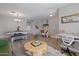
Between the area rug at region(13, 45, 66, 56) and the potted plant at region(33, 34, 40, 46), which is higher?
the potted plant at region(33, 34, 40, 46)

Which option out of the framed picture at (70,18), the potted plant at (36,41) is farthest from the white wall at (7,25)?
the framed picture at (70,18)

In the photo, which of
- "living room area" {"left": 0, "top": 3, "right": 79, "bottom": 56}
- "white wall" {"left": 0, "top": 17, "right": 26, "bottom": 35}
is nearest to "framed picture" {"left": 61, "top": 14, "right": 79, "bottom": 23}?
"living room area" {"left": 0, "top": 3, "right": 79, "bottom": 56}

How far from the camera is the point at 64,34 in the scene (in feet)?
6.11

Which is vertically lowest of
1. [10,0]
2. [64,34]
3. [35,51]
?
[35,51]

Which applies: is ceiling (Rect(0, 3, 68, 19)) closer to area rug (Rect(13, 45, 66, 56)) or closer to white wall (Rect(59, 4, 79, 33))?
white wall (Rect(59, 4, 79, 33))

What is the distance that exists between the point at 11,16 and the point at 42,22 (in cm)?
42

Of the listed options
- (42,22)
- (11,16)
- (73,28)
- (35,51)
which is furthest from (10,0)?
(73,28)

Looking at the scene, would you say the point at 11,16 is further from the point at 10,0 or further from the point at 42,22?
the point at 42,22

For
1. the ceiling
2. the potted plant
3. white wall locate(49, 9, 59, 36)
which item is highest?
the ceiling

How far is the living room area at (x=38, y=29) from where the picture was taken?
184 centimetres

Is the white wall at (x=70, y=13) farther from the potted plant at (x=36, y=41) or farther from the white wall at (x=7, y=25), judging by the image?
the white wall at (x=7, y=25)

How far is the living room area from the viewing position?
184 centimetres

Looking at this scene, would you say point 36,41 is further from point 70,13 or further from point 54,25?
point 70,13

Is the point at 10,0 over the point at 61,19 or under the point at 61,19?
over
